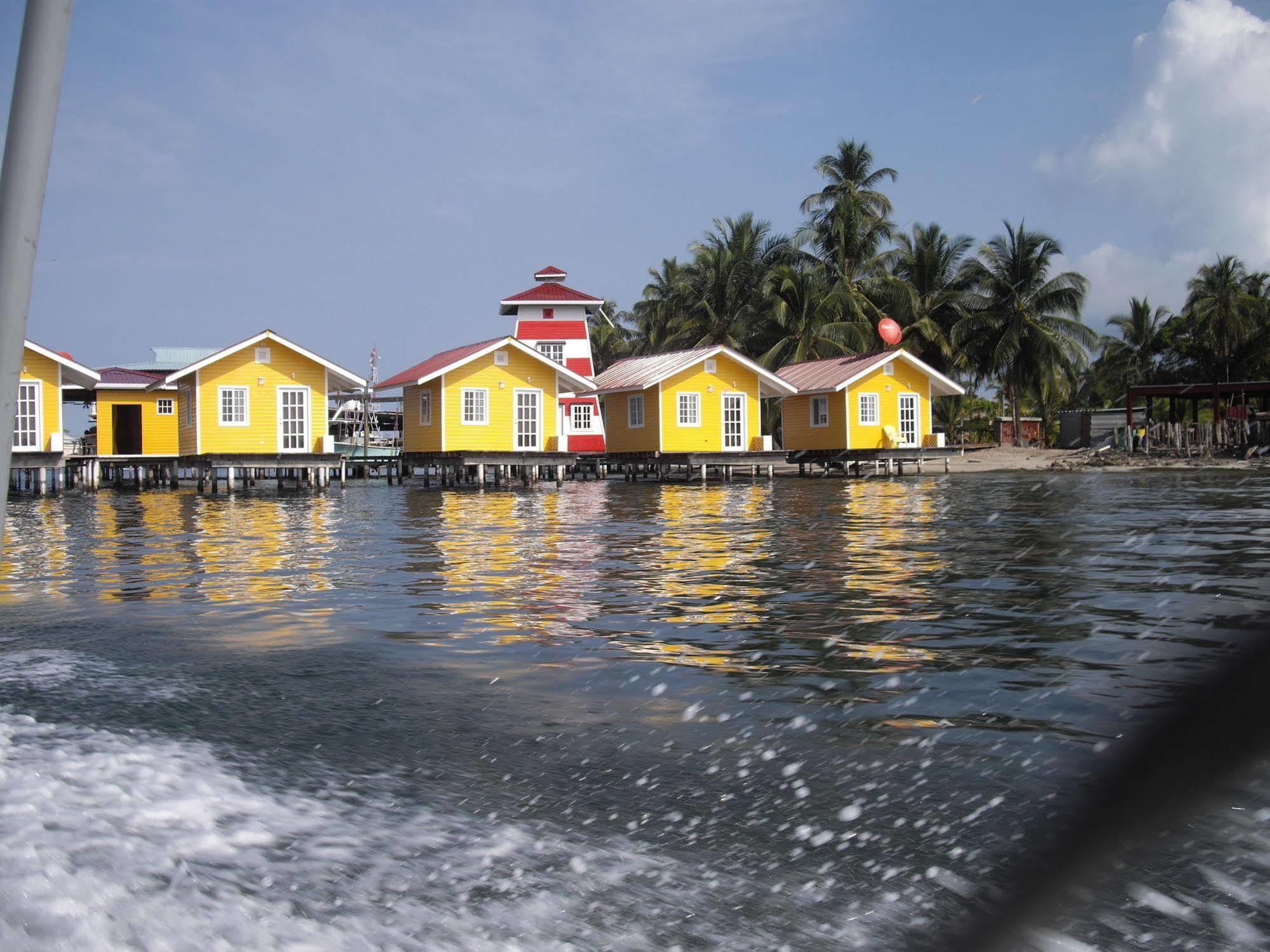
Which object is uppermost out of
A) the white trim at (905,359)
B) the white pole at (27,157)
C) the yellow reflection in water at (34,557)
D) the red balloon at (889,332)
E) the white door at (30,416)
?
the red balloon at (889,332)

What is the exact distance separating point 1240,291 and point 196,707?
2187 inches

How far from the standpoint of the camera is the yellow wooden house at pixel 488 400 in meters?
31.1

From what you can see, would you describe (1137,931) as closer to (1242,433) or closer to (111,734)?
(111,734)

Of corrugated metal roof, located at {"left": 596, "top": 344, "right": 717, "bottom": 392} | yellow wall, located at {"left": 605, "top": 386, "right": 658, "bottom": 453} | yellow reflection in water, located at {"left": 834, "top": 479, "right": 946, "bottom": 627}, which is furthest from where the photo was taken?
yellow wall, located at {"left": 605, "top": 386, "right": 658, "bottom": 453}

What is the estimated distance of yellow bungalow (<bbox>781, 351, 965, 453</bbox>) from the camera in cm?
3584

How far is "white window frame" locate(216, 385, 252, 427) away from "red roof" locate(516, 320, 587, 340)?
53.0 feet

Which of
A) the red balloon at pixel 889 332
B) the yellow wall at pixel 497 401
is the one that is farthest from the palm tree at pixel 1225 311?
the yellow wall at pixel 497 401

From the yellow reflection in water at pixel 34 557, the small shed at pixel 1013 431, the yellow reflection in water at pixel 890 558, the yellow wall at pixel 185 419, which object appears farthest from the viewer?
the small shed at pixel 1013 431

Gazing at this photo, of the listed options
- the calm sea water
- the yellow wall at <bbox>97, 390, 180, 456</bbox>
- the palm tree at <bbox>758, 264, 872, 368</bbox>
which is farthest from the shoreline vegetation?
the calm sea water

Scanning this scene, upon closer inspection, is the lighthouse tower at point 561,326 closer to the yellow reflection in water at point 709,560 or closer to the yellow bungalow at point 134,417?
the yellow bungalow at point 134,417

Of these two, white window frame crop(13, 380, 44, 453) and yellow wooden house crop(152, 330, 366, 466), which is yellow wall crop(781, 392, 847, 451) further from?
white window frame crop(13, 380, 44, 453)

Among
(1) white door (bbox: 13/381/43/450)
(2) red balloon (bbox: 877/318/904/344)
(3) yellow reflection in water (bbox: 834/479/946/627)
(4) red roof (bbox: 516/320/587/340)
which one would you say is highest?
(4) red roof (bbox: 516/320/587/340)

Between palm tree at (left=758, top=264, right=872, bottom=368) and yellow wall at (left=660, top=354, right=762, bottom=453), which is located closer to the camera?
yellow wall at (left=660, top=354, right=762, bottom=453)

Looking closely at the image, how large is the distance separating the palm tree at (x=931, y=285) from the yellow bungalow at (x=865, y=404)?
927 cm
